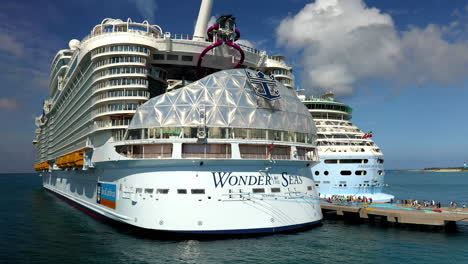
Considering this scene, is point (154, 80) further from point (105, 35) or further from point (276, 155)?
point (276, 155)

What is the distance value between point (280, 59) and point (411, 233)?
35.9 meters

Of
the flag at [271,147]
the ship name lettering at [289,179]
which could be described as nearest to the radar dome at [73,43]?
the flag at [271,147]

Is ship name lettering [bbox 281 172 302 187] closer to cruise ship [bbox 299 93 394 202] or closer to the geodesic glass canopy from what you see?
the geodesic glass canopy

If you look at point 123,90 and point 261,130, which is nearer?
point 261,130

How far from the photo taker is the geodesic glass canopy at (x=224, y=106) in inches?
1372

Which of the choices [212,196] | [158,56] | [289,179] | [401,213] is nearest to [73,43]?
[158,56]

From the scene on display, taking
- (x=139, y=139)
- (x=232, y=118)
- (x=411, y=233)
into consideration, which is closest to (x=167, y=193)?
(x=139, y=139)

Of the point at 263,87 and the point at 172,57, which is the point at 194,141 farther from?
the point at 172,57

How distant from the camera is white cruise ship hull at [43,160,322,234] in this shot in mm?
31453

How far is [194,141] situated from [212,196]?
18.3 feet

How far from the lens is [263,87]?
37.3m

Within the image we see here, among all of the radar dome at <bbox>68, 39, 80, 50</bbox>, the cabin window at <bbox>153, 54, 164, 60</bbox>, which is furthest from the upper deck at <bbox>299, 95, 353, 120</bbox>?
the radar dome at <bbox>68, 39, 80, 50</bbox>

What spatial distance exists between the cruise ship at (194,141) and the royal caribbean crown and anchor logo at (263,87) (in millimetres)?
152

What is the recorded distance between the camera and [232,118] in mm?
35094
